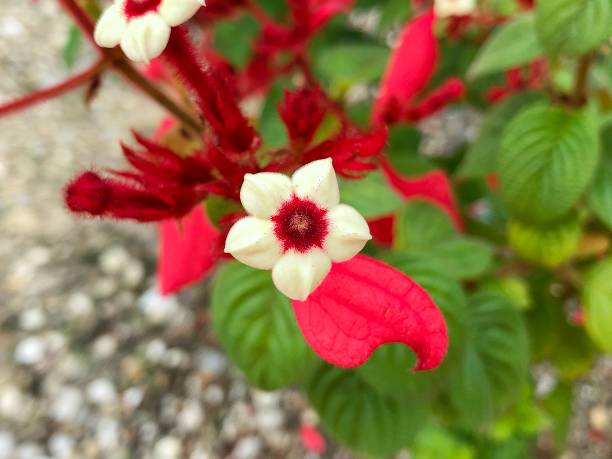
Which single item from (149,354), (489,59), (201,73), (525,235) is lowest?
(149,354)

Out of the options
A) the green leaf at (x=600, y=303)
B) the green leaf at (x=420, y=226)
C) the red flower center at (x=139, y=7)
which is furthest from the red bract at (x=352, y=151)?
the green leaf at (x=600, y=303)

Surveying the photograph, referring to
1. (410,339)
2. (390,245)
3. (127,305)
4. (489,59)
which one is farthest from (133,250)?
(410,339)

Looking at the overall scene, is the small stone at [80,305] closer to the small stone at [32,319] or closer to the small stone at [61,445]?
the small stone at [32,319]

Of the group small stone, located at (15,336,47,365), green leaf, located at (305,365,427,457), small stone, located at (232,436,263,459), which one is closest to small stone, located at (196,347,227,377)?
small stone, located at (232,436,263,459)

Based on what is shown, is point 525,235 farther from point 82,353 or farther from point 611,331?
point 82,353

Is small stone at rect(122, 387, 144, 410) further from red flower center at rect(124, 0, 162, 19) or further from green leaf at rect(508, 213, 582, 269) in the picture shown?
red flower center at rect(124, 0, 162, 19)

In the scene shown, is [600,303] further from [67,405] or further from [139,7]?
[67,405]
